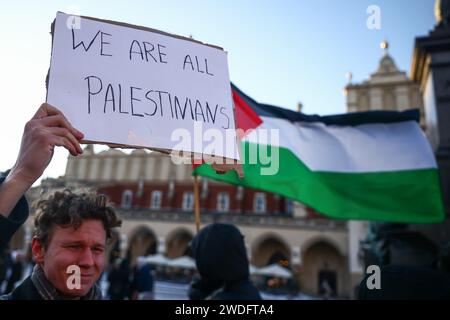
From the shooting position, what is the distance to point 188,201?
2791 centimetres

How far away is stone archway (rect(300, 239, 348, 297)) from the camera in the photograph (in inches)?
889

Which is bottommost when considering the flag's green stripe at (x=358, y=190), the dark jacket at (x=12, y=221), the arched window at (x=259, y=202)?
the dark jacket at (x=12, y=221)

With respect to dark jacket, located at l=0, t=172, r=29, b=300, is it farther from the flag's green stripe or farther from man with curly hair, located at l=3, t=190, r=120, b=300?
the flag's green stripe

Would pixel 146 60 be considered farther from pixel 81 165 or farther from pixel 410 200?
pixel 81 165

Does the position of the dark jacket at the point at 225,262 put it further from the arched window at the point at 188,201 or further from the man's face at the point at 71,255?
the arched window at the point at 188,201

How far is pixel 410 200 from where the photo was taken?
369 centimetres

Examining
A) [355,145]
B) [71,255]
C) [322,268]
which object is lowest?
[322,268]

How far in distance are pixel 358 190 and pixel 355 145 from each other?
519 millimetres

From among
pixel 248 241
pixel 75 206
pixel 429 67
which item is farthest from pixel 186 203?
pixel 75 206

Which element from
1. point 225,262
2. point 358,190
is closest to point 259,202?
point 358,190

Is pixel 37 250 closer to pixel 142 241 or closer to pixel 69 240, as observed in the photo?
pixel 69 240

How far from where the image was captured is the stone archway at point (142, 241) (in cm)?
2630

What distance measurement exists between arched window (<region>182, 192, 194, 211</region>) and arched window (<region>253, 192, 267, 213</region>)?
4.95m

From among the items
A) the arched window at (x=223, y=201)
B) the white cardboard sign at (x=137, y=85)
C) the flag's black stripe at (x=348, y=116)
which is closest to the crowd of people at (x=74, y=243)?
the white cardboard sign at (x=137, y=85)
